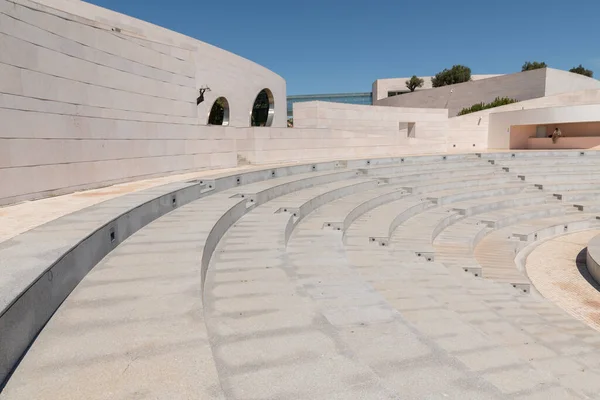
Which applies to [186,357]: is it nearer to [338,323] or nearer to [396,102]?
[338,323]

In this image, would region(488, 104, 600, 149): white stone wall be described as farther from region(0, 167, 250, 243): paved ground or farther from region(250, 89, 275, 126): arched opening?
region(0, 167, 250, 243): paved ground

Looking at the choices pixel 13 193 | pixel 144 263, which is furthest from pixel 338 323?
pixel 13 193

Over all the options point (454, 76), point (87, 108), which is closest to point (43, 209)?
point (87, 108)

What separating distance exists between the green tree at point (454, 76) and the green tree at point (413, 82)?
7.41ft

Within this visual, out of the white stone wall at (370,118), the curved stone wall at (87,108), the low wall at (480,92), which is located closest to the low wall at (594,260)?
the curved stone wall at (87,108)

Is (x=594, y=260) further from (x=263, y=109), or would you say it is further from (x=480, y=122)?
(x=480, y=122)

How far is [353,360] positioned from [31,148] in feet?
22.5

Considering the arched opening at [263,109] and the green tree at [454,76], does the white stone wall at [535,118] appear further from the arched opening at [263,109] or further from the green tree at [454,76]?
the green tree at [454,76]

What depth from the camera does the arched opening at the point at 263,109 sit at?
27453 mm

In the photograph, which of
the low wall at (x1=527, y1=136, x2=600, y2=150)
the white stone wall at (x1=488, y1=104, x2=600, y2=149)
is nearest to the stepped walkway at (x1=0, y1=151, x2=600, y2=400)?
the white stone wall at (x1=488, y1=104, x2=600, y2=149)

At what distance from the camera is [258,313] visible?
294 centimetres

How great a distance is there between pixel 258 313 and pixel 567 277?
27.6ft

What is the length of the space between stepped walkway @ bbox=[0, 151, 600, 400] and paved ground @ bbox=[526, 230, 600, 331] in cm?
12

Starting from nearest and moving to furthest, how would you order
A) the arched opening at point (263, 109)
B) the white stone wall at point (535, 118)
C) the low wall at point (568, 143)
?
the white stone wall at point (535, 118)
the low wall at point (568, 143)
the arched opening at point (263, 109)
